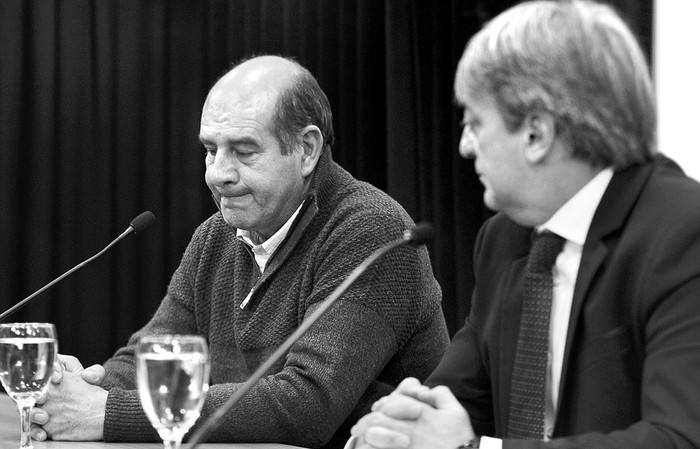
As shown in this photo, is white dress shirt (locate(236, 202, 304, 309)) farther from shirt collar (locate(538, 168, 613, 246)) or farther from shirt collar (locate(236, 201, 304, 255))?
shirt collar (locate(538, 168, 613, 246))

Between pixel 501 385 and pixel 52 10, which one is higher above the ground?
pixel 52 10

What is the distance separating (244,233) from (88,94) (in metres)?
2.44

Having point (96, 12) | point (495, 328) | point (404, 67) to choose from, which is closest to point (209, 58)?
point (96, 12)

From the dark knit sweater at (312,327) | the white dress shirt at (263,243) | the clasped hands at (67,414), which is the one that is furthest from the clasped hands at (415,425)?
the white dress shirt at (263,243)

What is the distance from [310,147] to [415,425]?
3.66ft

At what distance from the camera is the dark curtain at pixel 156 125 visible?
14.8 feet

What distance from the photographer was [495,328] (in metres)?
1.62

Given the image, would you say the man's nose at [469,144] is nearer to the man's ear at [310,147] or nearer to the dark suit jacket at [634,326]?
the dark suit jacket at [634,326]

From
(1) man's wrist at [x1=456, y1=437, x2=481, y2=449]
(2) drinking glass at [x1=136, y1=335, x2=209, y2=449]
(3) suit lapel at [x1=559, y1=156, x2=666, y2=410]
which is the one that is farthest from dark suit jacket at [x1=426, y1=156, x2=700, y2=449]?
(2) drinking glass at [x1=136, y1=335, x2=209, y2=449]

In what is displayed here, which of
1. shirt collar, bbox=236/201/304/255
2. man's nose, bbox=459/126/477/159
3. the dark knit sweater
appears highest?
man's nose, bbox=459/126/477/159

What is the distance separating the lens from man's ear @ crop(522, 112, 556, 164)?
142 centimetres

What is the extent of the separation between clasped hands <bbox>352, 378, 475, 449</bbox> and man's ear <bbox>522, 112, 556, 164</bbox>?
0.37 m

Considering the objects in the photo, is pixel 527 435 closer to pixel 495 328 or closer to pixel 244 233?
pixel 495 328

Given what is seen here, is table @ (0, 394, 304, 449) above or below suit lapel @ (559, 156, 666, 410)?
below
